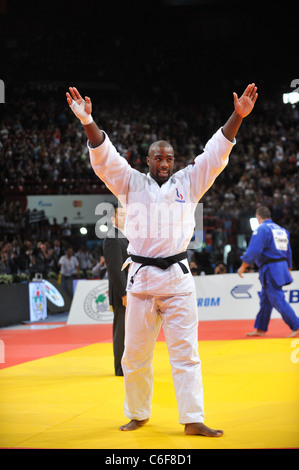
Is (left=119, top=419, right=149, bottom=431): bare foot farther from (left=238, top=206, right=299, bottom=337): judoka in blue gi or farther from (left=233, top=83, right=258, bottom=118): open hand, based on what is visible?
(left=238, top=206, right=299, bottom=337): judoka in blue gi

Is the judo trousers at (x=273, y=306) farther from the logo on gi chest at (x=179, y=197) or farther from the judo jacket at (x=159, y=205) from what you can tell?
the logo on gi chest at (x=179, y=197)

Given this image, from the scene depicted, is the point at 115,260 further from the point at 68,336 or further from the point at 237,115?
the point at 68,336

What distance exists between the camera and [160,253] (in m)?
3.80

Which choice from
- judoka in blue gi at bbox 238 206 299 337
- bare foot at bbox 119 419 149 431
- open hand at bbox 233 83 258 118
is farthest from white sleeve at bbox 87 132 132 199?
judoka in blue gi at bbox 238 206 299 337

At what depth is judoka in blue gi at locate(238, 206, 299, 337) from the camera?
28.5 feet

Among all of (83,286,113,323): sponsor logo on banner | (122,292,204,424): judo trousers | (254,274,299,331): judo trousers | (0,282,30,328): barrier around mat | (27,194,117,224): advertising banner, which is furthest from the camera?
(27,194,117,224): advertising banner

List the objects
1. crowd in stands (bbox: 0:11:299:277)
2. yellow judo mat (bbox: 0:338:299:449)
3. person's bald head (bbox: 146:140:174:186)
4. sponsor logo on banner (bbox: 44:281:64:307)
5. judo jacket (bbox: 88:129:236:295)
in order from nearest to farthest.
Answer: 1. yellow judo mat (bbox: 0:338:299:449)
2. judo jacket (bbox: 88:129:236:295)
3. person's bald head (bbox: 146:140:174:186)
4. sponsor logo on banner (bbox: 44:281:64:307)
5. crowd in stands (bbox: 0:11:299:277)

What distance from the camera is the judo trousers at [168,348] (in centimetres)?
366

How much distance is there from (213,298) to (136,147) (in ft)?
40.1

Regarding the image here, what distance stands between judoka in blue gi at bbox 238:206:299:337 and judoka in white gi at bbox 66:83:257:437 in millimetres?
4993

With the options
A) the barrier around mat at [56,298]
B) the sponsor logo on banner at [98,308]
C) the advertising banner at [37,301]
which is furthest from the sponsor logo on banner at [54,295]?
the sponsor logo on banner at [98,308]
